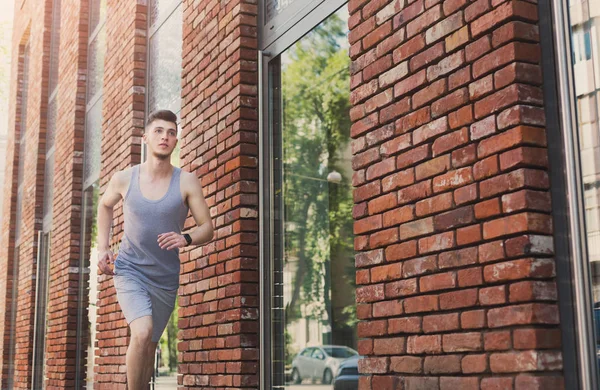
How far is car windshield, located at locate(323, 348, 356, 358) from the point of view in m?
4.55

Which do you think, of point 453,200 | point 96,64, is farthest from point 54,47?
point 453,200

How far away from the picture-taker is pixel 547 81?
10.6 feet

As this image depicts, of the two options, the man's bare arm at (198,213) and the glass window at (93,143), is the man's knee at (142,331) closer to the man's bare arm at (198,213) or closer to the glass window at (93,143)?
the man's bare arm at (198,213)

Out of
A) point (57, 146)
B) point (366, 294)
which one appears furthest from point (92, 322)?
point (366, 294)

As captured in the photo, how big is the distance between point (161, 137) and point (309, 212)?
39.8 inches

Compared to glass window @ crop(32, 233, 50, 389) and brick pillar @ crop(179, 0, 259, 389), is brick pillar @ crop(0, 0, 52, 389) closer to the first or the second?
glass window @ crop(32, 233, 50, 389)

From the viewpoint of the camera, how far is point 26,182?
14.4 m

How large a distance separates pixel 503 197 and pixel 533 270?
1.00 feet

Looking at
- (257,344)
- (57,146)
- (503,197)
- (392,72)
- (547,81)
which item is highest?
(57,146)

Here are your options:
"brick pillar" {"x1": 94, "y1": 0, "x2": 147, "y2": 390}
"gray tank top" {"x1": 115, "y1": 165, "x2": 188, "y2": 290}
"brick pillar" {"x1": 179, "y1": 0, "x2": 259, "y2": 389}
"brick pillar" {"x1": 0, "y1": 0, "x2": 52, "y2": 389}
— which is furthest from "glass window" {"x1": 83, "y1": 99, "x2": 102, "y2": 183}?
"gray tank top" {"x1": 115, "y1": 165, "x2": 188, "y2": 290}

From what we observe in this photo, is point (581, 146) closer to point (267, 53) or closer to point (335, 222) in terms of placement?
point (335, 222)

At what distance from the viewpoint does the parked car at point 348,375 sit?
450 cm

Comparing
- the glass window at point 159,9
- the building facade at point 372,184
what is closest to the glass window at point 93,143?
the building facade at point 372,184

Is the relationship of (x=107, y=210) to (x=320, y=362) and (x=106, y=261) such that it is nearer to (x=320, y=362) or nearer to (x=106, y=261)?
(x=106, y=261)
